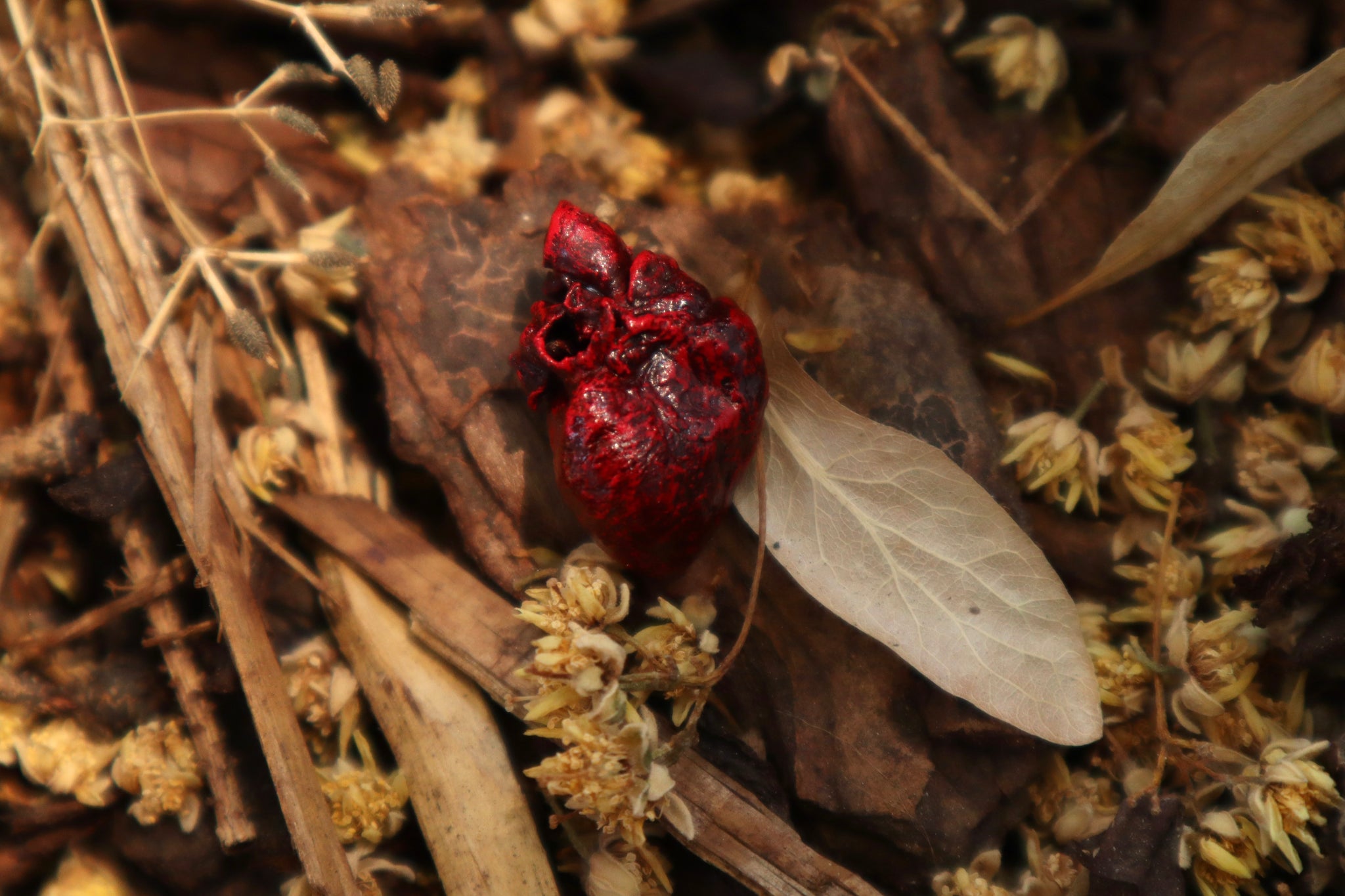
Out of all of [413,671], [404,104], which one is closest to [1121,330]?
[413,671]

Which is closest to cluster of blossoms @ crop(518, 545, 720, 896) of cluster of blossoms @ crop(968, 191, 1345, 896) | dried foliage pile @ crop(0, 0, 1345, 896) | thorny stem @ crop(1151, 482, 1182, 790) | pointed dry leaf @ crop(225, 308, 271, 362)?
dried foliage pile @ crop(0, 0, 1345, 896)

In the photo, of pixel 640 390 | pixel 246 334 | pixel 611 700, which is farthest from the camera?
pixel 246 334

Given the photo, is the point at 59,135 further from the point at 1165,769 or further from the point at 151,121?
the point at 1165,769

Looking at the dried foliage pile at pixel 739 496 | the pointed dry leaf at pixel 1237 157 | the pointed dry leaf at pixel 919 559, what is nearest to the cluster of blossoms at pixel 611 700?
the dried foliage pile at pixel 739 496

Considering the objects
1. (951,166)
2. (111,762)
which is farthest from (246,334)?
(951,166)

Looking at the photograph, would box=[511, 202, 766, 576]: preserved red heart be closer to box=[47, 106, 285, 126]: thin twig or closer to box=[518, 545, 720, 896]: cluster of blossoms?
box=[518, 545, 720, 896]: cluster of blossoms

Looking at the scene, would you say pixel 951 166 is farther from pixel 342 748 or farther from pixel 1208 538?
pixel 342 748

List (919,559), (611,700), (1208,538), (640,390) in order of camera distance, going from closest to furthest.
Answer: (611,700), (640,390), (919,559), (1208,538)
